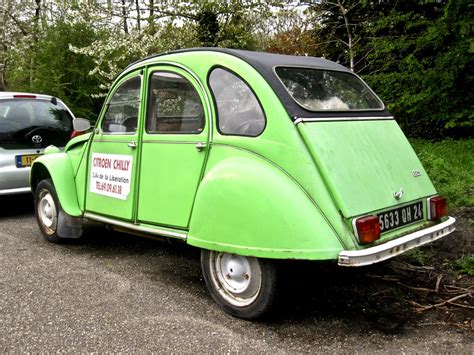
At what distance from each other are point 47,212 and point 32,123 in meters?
1.96

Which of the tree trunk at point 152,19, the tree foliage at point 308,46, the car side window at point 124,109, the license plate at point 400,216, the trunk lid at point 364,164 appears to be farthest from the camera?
the tree trunk at point 152,19

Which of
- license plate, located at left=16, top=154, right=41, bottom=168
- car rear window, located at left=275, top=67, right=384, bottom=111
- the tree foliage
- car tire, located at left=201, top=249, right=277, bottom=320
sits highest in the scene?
the tree foliage

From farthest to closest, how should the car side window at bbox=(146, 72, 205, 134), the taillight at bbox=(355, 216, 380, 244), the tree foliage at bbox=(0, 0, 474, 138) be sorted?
the tree foliage at bbox=(0, 0, 474, 138) < the car side window at bbox=(146, 72, 205, 134) < the taillight at bbox=(355, 216, 380, 244)

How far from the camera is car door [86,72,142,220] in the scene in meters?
4.37

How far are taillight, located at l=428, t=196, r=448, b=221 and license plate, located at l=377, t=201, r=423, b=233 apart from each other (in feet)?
0.34

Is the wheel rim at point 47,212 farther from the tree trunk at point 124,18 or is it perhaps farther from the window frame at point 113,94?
the tree trunk at point 124,18

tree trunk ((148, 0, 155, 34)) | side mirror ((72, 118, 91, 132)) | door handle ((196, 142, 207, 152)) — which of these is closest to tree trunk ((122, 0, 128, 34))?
tree trunk ((148, 0, 155, 34))

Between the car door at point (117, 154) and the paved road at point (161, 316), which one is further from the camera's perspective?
the car door at point (117, 154)

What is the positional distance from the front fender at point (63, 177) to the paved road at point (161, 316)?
559 mm

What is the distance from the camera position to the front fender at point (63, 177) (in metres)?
5.07

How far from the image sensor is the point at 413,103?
10.5 meters

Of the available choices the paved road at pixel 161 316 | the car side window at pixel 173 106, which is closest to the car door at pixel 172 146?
the car side window at pixel 173 106

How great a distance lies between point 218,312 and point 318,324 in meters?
0.76

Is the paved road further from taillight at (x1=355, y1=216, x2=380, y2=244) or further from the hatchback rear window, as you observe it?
the hatchback rear window
